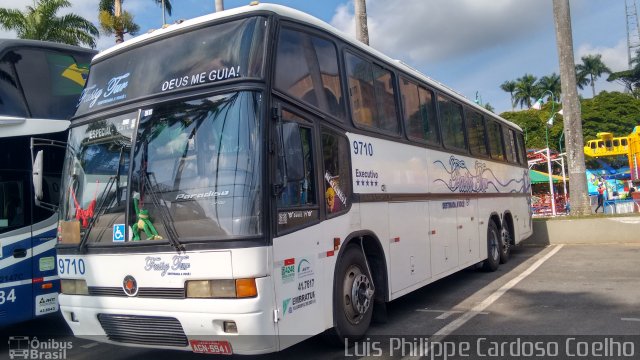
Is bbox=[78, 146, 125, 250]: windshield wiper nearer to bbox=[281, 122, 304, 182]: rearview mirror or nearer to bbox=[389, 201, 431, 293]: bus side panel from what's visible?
bbox=[281, 122, 304, 182]: rearview mirror

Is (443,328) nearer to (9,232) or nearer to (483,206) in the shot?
(483,206)

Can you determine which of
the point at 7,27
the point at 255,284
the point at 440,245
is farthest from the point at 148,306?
the point at 7,27

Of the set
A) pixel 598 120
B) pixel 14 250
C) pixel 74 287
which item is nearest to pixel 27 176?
pixel 14 250

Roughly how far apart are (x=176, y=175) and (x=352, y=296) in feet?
8.01

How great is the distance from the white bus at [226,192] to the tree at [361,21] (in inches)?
356

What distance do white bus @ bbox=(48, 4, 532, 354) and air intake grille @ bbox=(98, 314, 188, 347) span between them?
0.01 m

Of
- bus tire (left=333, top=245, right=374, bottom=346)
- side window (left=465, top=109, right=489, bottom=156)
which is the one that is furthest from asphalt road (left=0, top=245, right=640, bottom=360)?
side window (left=465, top=109, right=489, bottom=156)

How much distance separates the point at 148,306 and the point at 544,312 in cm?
541

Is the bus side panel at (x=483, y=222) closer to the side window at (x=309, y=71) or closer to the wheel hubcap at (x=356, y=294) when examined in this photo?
the wheel hubcap at (x=356, y=294)

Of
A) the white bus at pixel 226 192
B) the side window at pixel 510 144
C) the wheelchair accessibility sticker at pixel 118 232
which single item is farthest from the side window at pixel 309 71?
the side window at pixel 510 144

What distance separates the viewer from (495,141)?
12805mm

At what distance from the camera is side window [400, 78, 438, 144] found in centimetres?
798

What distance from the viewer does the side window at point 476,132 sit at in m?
10.8

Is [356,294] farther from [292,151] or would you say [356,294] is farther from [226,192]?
A: [226,192]
